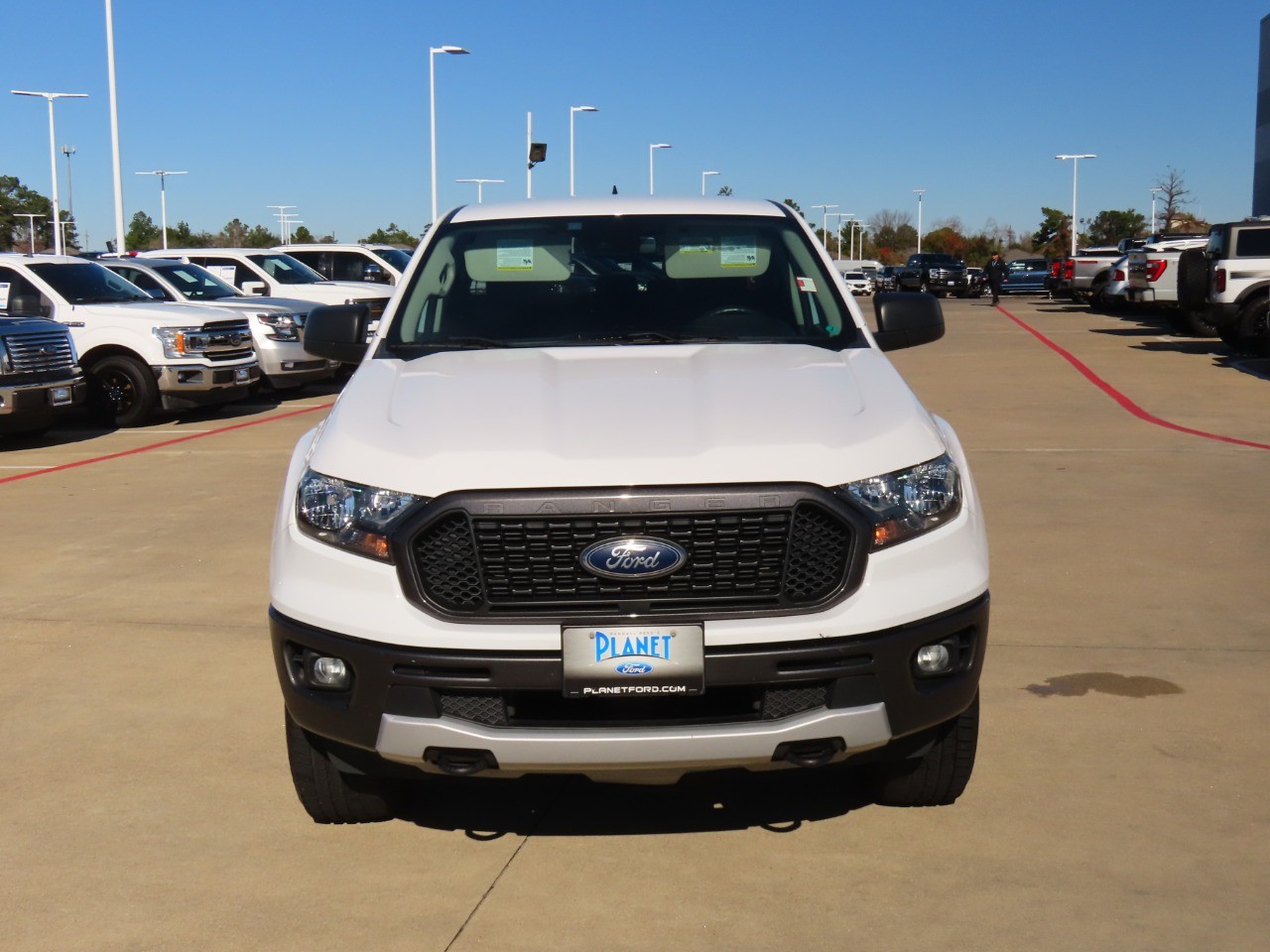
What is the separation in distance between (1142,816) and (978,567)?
1.03m

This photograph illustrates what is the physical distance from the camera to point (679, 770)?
363 centimetres

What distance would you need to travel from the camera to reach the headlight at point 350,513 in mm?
3684

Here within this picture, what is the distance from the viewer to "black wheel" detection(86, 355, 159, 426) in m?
15.4

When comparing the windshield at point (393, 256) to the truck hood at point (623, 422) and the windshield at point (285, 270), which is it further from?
the truck hood at point (623, 422)

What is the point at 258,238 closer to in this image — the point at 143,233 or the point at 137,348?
the point at 143,233

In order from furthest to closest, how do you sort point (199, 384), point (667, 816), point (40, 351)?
point (199, 384)
point (40, 351)
point (667, 816)

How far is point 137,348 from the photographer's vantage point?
1530 centimetres

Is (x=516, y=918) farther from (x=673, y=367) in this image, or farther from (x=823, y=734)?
(x=673, y=367)

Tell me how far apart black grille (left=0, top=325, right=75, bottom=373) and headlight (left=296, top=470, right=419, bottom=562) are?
10886mm

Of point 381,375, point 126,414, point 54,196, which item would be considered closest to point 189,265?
point 126,414

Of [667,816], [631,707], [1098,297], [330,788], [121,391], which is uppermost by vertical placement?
[1098,297]

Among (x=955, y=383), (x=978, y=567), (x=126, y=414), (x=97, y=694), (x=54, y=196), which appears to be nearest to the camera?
(x=978, y=567)

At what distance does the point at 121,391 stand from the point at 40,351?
1.70m

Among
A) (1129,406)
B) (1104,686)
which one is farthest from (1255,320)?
(1104,686)
